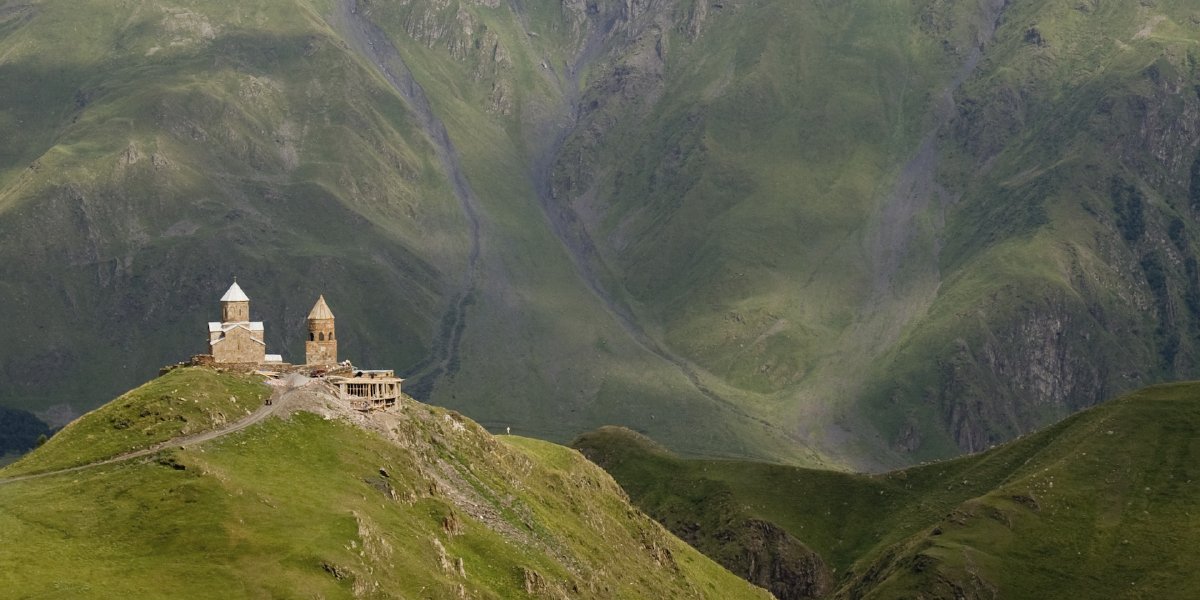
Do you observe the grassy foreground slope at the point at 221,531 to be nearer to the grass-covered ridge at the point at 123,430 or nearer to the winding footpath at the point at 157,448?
the grass-covered ridge at the point at 123,430

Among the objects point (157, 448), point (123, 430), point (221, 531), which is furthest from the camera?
point (123, 430)

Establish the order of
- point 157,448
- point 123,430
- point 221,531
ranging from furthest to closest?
point 123,430 < point 157,448 < point 221,531

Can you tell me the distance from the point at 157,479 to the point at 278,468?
47.0ft

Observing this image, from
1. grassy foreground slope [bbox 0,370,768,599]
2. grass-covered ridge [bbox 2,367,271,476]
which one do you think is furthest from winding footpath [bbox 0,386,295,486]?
grassy foreground slope [bbox 0,370,768,599]

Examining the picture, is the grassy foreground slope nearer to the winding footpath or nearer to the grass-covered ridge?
the grass-covered ridge

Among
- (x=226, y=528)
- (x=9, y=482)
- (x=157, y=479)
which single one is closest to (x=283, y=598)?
(x=226, y=528)

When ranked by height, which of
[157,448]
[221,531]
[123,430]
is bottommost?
[221,531]

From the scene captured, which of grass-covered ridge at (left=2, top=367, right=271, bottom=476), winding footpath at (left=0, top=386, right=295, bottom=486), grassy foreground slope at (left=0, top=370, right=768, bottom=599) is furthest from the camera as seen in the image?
grass-covered ridge at (left=2, top=367, right=271, bottom=476)

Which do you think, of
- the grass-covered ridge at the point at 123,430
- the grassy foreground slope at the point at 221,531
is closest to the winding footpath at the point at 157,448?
the grass-covered ridge at the point at 123,430

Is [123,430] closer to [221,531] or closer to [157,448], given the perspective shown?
[157,448]

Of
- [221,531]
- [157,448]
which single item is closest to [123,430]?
[157,448]

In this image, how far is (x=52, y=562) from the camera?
164375 millimetres

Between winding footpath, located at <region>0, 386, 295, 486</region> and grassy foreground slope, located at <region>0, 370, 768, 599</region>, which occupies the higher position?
winding footpath, located at <region>0, 386, 295, 486</region>

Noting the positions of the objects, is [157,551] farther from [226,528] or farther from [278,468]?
[278,468]
